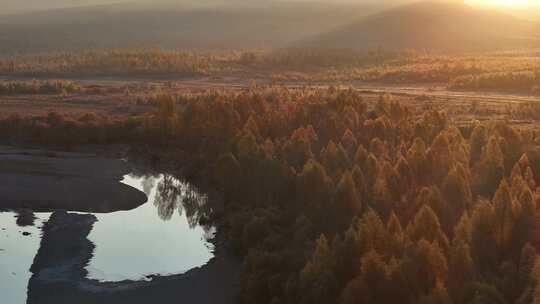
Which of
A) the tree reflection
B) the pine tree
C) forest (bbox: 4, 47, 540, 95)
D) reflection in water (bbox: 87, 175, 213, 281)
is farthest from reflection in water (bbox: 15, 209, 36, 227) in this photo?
forest (bbox: 4, 47, 540, 95)

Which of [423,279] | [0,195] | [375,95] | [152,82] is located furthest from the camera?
[152,82]

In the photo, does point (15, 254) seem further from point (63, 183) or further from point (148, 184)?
point (148, 184)

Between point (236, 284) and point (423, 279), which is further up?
point (423, 279)

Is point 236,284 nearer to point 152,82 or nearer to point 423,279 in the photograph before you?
point 423,279

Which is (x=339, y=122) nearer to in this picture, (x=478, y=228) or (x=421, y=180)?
(x=421, y=180)

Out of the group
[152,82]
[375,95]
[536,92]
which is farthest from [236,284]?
[152,82]

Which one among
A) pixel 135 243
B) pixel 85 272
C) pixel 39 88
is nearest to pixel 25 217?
pixel 135 243

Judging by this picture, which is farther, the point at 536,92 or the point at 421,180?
the point at 536,92

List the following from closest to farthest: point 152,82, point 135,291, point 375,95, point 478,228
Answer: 1. point 478,228
2. point 135,291
3. point 375,95
4. point 152,82
